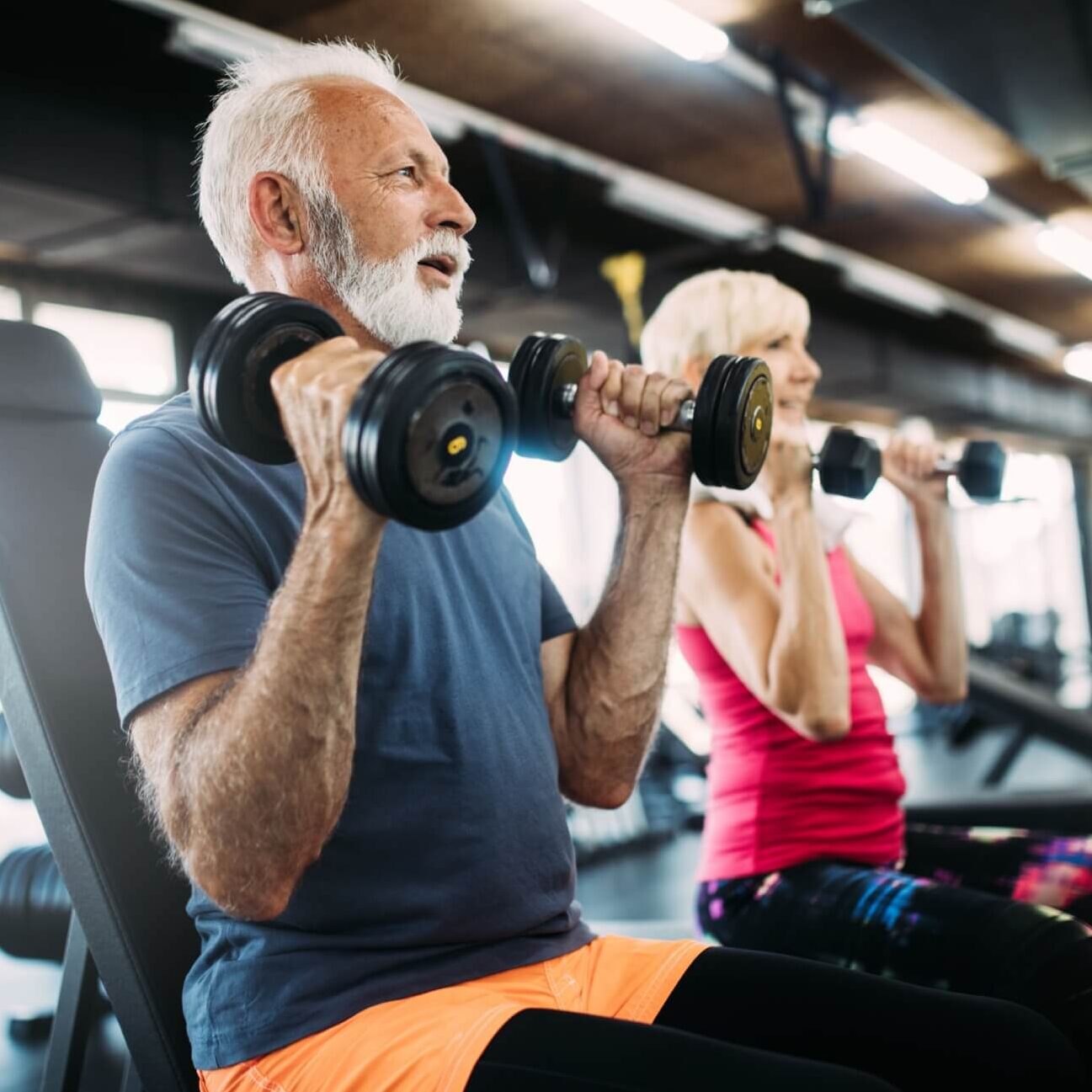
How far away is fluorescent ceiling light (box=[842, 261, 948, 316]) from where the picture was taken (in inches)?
268

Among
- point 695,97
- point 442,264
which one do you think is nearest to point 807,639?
point 442,264

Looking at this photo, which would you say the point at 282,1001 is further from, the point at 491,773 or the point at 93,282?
the point at 93,282

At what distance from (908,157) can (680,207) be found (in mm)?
1160

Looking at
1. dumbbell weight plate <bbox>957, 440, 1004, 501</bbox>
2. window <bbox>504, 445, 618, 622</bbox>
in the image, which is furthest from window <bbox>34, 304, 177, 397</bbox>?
dumbbell weight plate <bbox>957, 440, 1004, 501</bbox>

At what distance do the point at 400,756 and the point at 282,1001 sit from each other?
0.71ft

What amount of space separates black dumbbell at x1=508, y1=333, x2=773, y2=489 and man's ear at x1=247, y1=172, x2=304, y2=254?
26 centimetres

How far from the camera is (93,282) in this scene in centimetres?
471

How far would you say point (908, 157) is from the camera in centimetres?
475

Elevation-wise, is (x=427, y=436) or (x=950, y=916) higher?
(x=427, y=436)

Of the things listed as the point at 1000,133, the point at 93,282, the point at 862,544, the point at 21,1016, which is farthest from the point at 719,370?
the point at 862,544

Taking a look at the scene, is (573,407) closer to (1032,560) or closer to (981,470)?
(981,470)

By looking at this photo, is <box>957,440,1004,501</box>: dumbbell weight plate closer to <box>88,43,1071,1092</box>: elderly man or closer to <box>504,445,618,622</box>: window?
<box>88,43,1071,1092</box>: elderly man

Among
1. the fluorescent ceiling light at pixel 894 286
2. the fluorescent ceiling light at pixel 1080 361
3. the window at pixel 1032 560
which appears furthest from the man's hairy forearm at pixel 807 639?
the fluorescent ceiling light at pixel 1080 361

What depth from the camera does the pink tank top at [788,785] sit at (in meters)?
1.53
